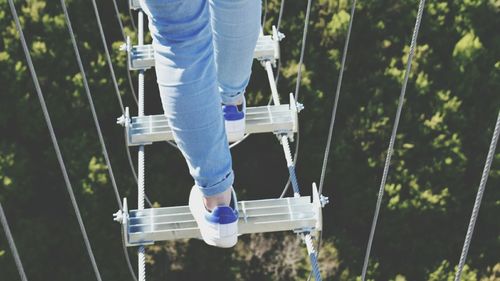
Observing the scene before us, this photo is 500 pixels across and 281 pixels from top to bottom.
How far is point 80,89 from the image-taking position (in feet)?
16.5

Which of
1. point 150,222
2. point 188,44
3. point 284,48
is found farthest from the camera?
point 284,48

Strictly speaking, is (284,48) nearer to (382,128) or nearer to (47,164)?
(382,128)

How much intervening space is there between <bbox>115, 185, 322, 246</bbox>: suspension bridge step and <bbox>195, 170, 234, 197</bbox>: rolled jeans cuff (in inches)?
22.5

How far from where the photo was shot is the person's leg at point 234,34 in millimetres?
1837

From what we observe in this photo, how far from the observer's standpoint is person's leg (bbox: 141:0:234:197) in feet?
4.68

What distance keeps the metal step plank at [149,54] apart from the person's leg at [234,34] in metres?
1.13

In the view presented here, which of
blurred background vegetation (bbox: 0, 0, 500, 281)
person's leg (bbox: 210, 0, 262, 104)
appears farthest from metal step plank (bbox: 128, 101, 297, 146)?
blurred background vegetation (bbox: 0, 0, 500, 281)

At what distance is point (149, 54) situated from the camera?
10.9 ft

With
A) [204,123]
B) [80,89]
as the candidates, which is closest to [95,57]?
[80,89]

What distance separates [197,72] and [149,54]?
72.6 inches

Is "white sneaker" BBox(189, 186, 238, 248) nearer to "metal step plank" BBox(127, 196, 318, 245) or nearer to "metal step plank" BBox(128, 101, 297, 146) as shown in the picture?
"metal step plank" BBox(127, 196, 318, 245)

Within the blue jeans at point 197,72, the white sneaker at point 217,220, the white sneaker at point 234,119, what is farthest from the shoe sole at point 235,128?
the blue jeans at point 197,72

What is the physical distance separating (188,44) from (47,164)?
381cm

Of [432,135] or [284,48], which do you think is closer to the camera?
[432,135]
